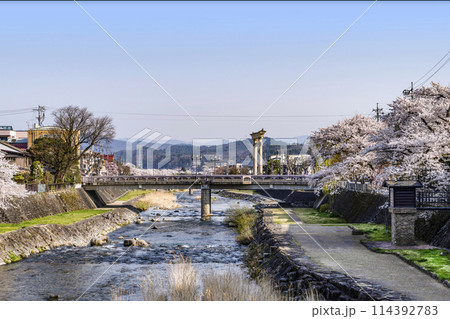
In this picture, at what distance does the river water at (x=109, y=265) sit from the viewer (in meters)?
23.2

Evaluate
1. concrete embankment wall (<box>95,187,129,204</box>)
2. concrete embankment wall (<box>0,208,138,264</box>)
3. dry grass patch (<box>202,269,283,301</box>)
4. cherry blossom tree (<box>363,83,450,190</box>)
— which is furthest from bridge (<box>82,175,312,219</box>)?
dry grass patch (<box>202,269,283,301</box>)

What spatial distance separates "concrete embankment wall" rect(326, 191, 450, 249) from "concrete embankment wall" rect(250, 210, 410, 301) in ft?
23.9

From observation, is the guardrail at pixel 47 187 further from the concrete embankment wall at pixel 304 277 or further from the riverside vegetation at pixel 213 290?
the riverside vegetation at pixel 213 290

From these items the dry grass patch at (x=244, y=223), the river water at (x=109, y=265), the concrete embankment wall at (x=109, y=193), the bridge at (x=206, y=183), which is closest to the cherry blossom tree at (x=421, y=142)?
the river water at (x=109, y=265)

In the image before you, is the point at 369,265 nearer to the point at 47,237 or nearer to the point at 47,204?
the point at 47,237

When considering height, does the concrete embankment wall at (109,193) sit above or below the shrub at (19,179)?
below

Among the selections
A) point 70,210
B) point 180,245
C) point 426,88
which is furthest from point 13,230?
point 426,88

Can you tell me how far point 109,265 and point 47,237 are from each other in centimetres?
1041

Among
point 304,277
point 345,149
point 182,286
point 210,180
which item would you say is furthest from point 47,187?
point 304,277

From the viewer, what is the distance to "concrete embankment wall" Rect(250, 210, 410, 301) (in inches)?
597

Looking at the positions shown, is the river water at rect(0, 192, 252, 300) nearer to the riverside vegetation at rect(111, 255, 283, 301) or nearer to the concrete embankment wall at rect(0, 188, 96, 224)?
the riverside vegetation at rect(111, 255, 283, 301)

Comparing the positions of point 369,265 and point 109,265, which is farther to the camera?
point 109,265

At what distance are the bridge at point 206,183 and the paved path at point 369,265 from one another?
3727cm

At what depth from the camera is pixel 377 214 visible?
37.2 m
